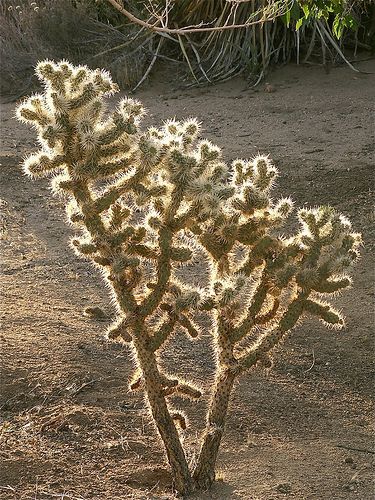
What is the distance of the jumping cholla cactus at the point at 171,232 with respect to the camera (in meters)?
3.32

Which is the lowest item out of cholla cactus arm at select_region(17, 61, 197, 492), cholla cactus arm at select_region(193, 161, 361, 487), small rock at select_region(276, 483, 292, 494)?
small rock at select_region(276, 483, 292, 494)

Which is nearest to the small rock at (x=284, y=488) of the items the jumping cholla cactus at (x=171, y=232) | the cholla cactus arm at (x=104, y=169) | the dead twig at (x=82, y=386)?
the jumping cholla cactus at (x=171, y=232)

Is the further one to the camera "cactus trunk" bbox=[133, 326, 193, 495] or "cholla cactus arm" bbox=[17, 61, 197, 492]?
"cactus trunk" bbox=[133, 326, 193, 495]

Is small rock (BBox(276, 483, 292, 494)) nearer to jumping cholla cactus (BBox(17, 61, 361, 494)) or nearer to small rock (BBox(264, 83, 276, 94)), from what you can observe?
jumping cholla cactus (BBox(17, 61, 361, 494))

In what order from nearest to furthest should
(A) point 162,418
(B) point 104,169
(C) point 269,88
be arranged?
1. (B) point 104,169
2. (A) point 162,418
3. (C) point 269,88

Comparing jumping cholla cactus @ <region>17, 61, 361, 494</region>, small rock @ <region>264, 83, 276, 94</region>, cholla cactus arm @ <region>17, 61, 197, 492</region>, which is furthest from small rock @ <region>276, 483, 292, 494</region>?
small rock @ <region>264, 83, 276, 94</region>

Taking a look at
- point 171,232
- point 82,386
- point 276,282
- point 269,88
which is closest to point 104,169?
point 171,232

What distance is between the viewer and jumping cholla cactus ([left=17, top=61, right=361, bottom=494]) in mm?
3316

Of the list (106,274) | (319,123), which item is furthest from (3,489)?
(319,123)

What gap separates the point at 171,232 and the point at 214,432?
31.9 inches

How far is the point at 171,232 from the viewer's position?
3.45 meters

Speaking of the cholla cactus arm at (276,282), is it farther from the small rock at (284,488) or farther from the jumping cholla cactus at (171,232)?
the small rock at (284,488)

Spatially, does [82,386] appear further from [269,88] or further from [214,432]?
[269,88]

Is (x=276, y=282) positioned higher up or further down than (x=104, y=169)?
further down
